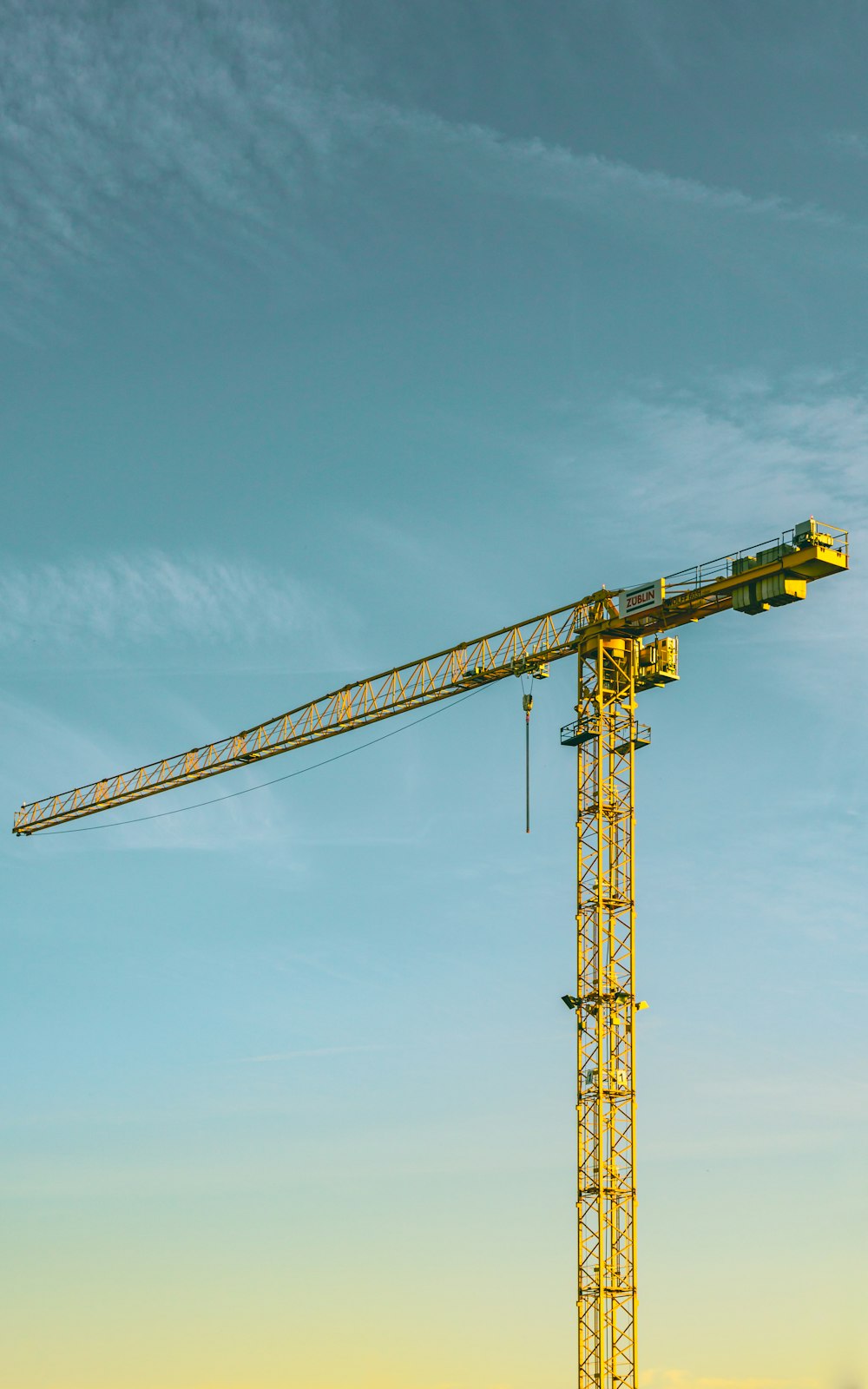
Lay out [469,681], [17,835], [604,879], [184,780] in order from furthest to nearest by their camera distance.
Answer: [17,835] → [184,780] → [469,681] → [604,879]

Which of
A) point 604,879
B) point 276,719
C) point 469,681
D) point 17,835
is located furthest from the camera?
point 17,835

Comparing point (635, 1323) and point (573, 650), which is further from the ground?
point (573, 650)

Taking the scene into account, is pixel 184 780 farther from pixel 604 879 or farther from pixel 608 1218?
pixel 608 1218

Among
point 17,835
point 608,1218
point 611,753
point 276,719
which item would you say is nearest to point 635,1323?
point 608,1218

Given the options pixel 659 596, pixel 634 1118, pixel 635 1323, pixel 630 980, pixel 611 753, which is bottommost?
pixel 635 1323

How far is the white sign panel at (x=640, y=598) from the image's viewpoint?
99.4 metres

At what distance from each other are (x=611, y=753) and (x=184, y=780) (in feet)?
137

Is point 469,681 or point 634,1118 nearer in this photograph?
point 634,1118

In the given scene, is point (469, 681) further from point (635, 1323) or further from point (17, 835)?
point (17, 835)

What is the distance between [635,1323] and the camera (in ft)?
308

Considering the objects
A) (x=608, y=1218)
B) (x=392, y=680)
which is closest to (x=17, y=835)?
(x=392, y=680)

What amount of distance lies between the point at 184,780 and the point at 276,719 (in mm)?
11988

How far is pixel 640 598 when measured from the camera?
101 meters

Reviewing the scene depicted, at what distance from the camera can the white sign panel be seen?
326 feet
